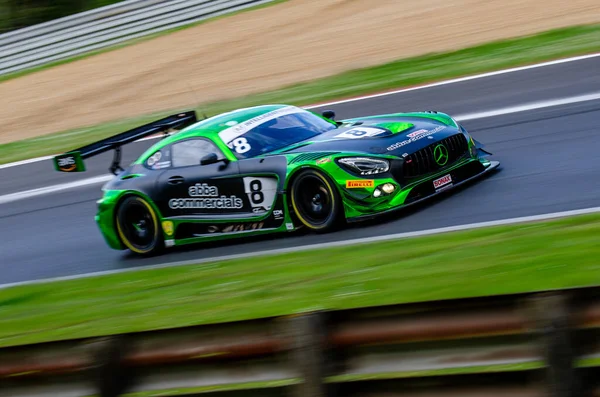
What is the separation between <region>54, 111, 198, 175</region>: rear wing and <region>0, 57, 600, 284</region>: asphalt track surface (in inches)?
42.5

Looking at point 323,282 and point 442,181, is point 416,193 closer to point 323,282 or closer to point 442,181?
point 442,181

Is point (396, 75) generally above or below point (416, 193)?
above

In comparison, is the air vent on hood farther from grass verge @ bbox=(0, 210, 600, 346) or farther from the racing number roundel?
grass verge @ bbox=(0, 210, 600, 346)

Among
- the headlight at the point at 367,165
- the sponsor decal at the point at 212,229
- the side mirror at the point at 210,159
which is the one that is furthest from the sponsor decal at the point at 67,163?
the headlight at the point at 367,165

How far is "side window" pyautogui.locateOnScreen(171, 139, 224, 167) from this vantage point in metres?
9.70

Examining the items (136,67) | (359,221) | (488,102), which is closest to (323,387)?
(359,221)

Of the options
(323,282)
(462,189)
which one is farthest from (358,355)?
(462,189)

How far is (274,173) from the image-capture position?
9.03m

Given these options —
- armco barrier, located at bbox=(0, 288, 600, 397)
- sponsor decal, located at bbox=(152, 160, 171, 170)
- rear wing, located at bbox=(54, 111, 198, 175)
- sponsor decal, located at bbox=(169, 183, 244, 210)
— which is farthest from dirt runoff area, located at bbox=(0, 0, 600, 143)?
armco barrier, located at bbox=(0, 288, 600, 397)

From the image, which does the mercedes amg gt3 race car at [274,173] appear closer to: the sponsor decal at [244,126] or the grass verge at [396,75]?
the sponsor decal at [244,126]

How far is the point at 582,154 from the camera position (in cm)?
954

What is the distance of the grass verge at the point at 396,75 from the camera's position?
1471 cm

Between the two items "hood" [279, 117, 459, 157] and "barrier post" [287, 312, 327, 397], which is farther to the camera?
"hood" [279, 117, 459, 157]

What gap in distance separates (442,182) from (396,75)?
6.95m
